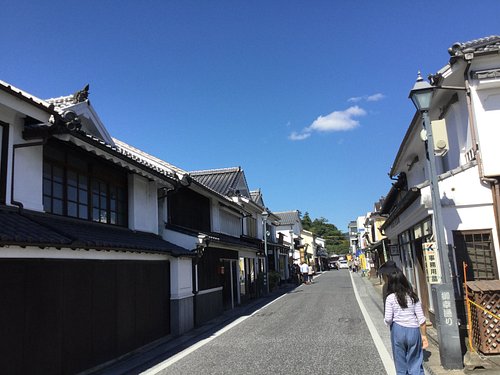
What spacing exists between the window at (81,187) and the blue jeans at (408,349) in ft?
23.6

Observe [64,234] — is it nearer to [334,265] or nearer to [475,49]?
[475,49]

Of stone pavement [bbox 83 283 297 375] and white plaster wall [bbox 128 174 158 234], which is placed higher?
white plaster wall [bbox 128 174 158 234]

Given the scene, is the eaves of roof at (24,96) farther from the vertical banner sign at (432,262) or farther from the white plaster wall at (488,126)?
the white plaster wall at (488,126)

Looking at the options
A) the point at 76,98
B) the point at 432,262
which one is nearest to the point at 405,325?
the point at 432,262

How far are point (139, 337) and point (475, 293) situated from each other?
771cm

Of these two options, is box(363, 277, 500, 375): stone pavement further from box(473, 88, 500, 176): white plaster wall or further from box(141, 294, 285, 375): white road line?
box(141, 294, 285, 375): white road line

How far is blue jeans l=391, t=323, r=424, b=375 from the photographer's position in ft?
18.1

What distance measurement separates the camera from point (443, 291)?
7484mm

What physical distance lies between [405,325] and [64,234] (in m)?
5.91

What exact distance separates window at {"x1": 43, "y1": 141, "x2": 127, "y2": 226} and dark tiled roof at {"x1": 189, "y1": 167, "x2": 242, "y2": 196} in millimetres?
13676

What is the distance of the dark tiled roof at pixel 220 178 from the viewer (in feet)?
84.9

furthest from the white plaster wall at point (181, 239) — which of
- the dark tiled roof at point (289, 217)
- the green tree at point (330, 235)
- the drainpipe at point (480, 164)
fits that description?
the green tree at point (330, 235)

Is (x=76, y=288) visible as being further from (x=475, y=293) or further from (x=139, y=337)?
(x=475, y=293)

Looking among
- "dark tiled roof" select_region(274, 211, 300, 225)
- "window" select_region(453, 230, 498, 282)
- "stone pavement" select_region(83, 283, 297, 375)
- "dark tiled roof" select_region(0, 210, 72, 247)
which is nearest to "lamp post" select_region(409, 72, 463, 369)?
"window" select_region(453, 230, 498, 282)
